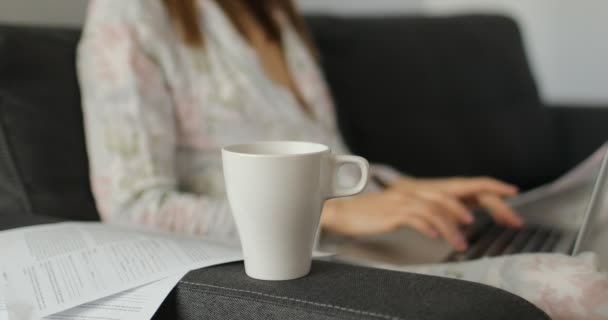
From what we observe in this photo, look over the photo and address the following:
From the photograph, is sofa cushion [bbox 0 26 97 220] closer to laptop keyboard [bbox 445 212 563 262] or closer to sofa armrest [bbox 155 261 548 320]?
sofa armrest [bbox 155 261 548 320]

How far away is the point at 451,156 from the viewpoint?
1.59 metres

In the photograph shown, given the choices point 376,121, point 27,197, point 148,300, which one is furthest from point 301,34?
point 148,300

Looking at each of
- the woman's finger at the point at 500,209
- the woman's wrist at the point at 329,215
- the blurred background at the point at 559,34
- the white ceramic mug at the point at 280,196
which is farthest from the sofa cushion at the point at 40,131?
the blurred background at the point at 559,34

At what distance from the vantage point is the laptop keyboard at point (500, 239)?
966mm

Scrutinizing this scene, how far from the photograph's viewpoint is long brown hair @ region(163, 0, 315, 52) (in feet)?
3.65

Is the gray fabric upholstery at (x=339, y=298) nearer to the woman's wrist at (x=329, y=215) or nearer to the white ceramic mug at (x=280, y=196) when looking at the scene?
the white ceramic mug at (x=280, y=196)

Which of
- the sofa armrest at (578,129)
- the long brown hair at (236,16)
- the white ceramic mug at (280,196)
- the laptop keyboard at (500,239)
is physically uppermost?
the long brown hair at (236,16)

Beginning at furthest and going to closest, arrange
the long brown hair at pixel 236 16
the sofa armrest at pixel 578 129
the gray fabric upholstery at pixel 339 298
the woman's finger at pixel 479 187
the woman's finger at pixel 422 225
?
the sofa armrest at pixel 578 129, the long brown hair at pixel 236 16, the woman's finger at pixel 479 187, the woman's finger at pixel 422 225, the gray fabric upholstery at pixel 339 298

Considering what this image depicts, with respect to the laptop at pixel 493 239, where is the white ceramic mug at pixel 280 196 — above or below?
above

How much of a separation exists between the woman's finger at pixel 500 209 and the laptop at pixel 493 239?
0.03 metres

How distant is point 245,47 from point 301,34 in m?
0.22

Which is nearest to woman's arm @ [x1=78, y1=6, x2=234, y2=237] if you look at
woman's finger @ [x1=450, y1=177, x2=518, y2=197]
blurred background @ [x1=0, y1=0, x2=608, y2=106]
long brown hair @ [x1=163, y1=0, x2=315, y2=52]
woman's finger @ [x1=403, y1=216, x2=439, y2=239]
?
long brown hair @ [x1=163, y1=0, x2=315, y2=52]

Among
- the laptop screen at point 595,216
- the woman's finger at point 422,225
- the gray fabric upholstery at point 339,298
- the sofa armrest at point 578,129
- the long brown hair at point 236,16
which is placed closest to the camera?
the gray fabric upholstery at point 339,298

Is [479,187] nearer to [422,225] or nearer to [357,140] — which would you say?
[422,225]
